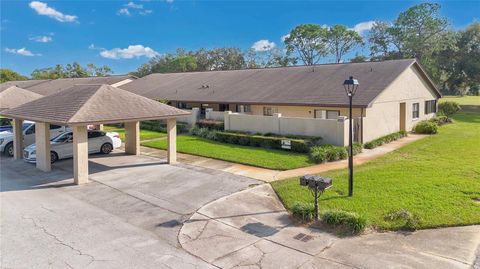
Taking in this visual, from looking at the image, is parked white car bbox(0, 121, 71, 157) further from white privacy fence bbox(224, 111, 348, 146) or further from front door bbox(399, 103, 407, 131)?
front door bbox(399, 103, 407, 131)

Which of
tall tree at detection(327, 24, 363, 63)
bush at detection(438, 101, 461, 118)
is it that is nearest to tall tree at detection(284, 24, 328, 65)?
tall tree at detection(327, 24, 363, 63)

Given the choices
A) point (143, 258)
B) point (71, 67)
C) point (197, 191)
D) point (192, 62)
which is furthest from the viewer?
point (71, 67)

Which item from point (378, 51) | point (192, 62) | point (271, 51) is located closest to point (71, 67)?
point (192, 62)

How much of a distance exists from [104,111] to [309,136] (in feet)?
35.5

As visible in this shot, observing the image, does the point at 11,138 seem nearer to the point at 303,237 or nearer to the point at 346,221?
the point at 303,237

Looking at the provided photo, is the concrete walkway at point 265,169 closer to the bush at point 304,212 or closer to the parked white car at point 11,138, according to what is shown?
the bush at point 304,212

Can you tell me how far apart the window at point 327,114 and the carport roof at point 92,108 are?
942 centimetres

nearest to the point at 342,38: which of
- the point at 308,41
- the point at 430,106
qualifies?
the point at 308,41

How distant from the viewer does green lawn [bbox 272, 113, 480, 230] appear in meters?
9.63

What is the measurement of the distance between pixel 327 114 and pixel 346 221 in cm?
1430

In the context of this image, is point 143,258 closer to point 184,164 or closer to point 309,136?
point 184,164

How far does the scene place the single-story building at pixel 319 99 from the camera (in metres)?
20.6

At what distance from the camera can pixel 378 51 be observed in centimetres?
5925

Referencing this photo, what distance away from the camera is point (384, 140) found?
21.0 m
